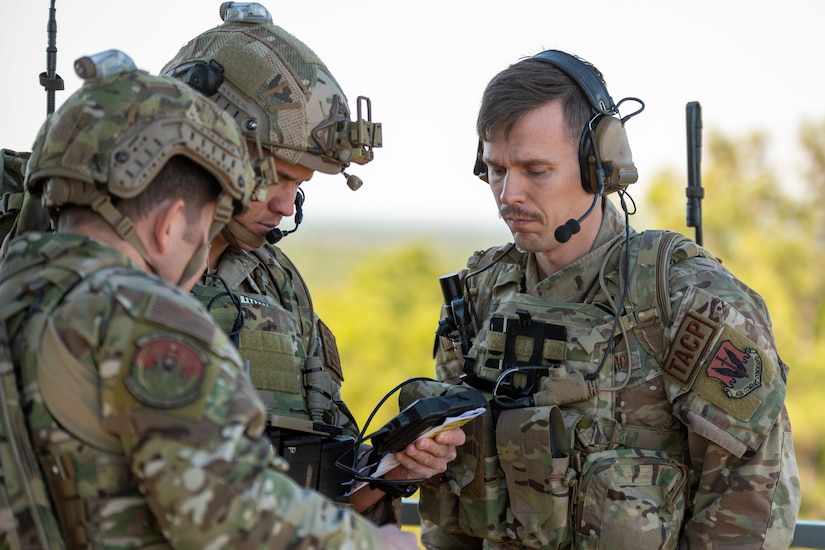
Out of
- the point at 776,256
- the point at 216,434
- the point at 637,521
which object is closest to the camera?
the point at 216,434

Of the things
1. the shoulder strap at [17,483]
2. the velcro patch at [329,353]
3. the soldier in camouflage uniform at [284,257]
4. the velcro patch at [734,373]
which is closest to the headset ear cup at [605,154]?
the velcro patch at [734,373]

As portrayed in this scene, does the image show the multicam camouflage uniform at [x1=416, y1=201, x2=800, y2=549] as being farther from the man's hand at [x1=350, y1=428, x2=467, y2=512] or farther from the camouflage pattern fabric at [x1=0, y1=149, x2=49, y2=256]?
the camouflage pattern fabric at [x1=0, y1=149, x2=49, y2=256]

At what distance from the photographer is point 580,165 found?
10.7ft

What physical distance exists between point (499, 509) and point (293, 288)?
1104 millimetres

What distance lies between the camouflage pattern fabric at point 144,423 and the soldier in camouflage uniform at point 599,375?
127 cm

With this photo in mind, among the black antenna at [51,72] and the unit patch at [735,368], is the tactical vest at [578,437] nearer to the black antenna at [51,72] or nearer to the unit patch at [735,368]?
the unit patch at [735,368]

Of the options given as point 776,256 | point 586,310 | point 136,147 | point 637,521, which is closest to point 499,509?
point 637,521

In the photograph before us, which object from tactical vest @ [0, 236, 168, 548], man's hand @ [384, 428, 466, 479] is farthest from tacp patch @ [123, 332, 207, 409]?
man's hand @ [384, 428, 466, 479]

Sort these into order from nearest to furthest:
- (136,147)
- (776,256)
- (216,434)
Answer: (216,434)
(136,147)
(776,256)

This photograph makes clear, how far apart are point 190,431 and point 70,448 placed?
27 cm

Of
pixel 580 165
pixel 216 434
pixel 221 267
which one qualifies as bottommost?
pixel 216 434

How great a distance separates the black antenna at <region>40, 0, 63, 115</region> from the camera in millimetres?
3342

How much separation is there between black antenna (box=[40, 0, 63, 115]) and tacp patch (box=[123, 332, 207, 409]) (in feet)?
5.91

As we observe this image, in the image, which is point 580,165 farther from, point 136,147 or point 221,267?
point 136,147
